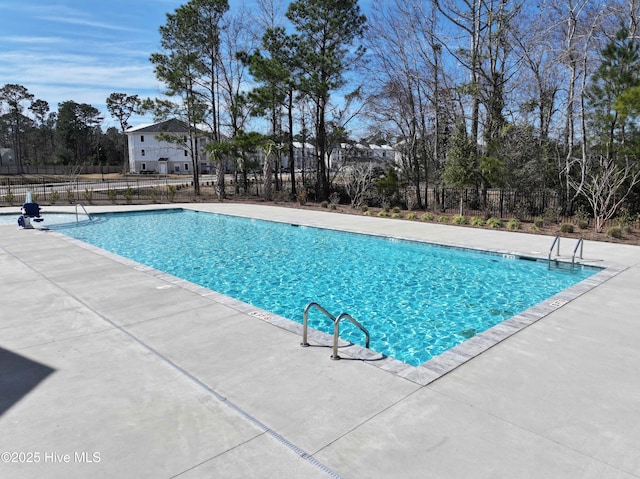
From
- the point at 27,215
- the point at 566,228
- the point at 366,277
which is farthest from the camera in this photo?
the point at 27,215

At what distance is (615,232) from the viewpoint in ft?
39.1

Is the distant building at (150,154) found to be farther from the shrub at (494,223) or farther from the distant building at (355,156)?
the shrub at (494,223)

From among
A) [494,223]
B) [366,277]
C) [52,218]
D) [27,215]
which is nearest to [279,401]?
[366,277]

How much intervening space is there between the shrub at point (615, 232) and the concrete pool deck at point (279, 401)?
7.25 m

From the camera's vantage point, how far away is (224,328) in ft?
16.6

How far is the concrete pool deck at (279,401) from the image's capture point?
2727 mm

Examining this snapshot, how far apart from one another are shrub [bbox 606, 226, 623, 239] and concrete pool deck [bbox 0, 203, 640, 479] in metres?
7.25

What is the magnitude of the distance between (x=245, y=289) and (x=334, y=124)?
19.3 m

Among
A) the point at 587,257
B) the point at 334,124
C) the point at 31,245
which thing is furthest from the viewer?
the point at 334,124

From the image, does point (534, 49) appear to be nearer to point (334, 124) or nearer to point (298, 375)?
point (334, 124)

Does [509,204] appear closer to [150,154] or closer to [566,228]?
[566,228]

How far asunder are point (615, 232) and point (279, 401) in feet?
40.3

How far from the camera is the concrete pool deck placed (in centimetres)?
273

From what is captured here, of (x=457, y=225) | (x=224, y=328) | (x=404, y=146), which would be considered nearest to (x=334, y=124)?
(x=404, y=146)
